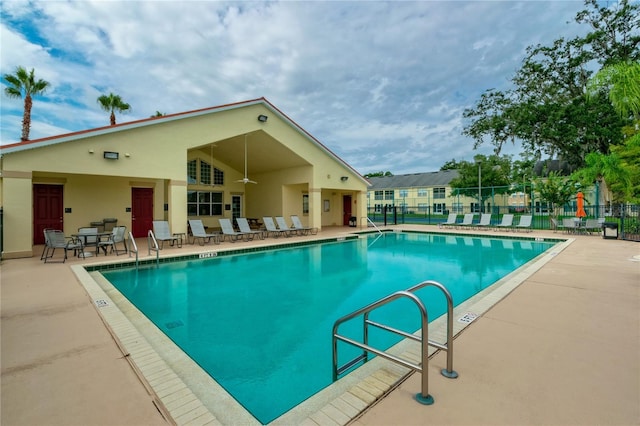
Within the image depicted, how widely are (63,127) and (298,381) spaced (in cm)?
3037

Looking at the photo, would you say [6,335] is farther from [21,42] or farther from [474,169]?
[474,169]

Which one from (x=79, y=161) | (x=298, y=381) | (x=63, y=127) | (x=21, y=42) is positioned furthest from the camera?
(x=63, y=127)

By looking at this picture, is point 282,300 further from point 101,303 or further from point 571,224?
point 571,224

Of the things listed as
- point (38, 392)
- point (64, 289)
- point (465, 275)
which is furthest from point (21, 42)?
point (465, 275)

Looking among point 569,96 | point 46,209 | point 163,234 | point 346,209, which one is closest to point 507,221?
point 346,209

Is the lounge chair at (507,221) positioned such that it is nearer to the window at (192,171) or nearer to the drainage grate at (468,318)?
the drainage grate at (468,318)

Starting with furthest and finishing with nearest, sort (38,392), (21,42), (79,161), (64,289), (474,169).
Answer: (474,169) → (21,42) → (79,161) → (64,289) → (38,392)

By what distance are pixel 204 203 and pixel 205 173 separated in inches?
71.1

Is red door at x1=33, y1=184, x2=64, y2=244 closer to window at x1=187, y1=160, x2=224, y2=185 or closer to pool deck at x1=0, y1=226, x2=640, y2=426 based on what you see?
window at x1=187, y1=160, x2=224, y2=185

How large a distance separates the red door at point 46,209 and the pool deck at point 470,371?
28.5ft

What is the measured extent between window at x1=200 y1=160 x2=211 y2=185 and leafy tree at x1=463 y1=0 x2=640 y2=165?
2246cm

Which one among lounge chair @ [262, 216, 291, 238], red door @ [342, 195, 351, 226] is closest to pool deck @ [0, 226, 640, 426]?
lounge chair @ [262, 216, 291, 238]

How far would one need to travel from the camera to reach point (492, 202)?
20.7m

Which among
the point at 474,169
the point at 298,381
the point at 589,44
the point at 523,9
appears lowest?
the point at 298,381
